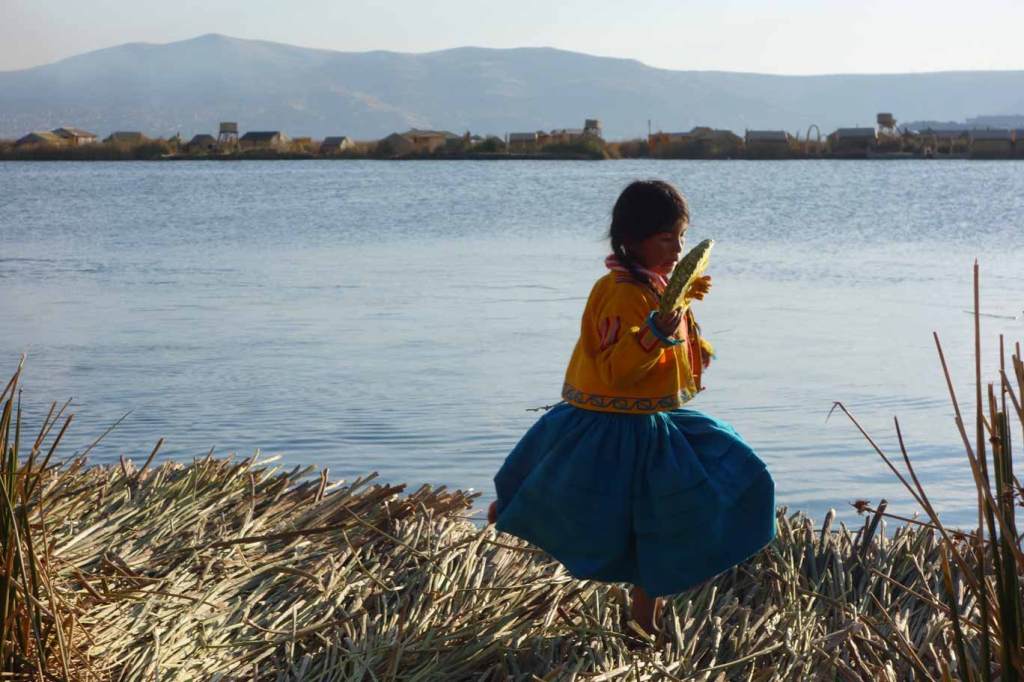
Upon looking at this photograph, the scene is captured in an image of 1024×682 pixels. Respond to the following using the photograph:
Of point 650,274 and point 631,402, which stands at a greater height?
point 650,274

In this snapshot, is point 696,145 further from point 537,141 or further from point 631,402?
point 631,402

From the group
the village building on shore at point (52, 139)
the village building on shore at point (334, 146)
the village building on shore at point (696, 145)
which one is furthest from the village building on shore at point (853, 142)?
the village building on shore at point (52, 139)

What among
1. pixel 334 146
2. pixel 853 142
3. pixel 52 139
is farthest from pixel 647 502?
pixel 52 139

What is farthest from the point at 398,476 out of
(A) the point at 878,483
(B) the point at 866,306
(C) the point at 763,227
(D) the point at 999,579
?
(C) the point at 763,227

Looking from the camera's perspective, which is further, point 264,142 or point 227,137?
point 227,137

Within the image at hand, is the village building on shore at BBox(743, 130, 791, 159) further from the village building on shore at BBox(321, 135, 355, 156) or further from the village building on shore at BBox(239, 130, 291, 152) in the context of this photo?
the village building on shore at BBox(239, 130, 291, 152)

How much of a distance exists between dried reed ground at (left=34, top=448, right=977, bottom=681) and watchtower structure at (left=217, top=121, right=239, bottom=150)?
47780 mm

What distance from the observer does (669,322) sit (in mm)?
3197

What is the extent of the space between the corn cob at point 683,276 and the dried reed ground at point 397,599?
28.4 inches

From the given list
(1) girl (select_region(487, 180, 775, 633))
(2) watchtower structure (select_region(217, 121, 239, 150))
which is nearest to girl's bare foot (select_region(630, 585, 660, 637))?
(1) girl (select_region(487, 180, 775, 633))

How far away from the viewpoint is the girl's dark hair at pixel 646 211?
11.1 ft

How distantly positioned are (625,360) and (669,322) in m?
0.16

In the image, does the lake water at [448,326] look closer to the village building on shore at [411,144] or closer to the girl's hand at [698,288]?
the girl's hand at [698,288]

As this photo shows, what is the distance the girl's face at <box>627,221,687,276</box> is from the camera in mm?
3402
